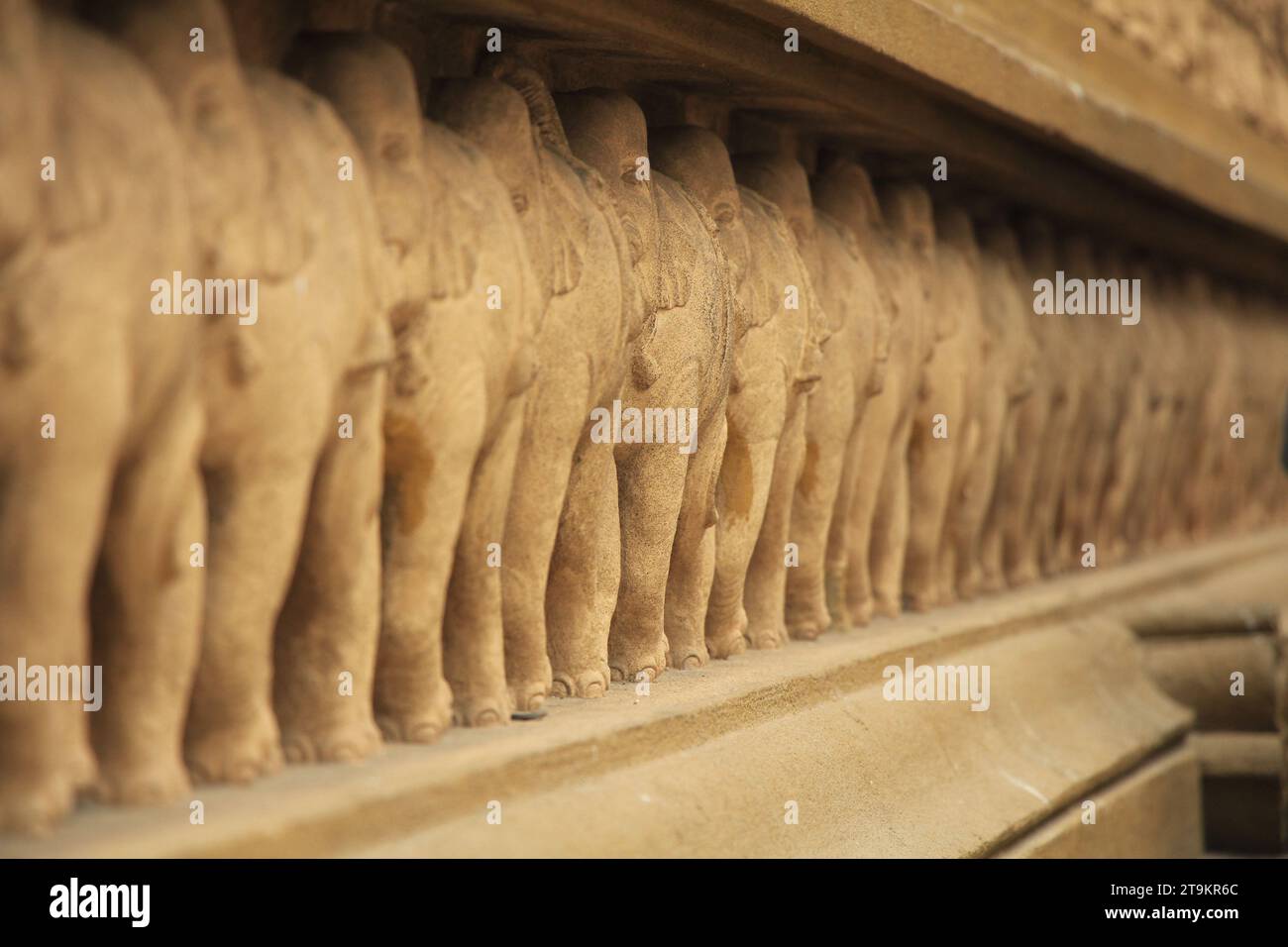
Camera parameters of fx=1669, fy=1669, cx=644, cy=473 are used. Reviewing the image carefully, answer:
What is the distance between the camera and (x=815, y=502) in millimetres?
5164

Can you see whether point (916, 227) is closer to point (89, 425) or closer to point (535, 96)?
point (535, 96)

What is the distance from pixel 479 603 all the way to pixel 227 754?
781mm

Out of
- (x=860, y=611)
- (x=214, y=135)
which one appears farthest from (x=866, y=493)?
(x=214, y=135)

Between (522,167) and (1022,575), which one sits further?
(1022,575)

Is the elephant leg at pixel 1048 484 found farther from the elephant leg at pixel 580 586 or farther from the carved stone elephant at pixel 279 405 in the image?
the carved stone elephant at pixel 279 405

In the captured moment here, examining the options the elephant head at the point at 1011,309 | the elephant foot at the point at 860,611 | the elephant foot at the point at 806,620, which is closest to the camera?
the elephant foot at the point at 806,620

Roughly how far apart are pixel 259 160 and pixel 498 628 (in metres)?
1.17

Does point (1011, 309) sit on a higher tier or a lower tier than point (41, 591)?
higher

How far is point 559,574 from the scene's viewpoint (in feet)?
13.0

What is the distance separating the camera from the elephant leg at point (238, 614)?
2861 mm

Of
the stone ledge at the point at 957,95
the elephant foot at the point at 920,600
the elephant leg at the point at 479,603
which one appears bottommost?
the elephant foot at the point at 920,600

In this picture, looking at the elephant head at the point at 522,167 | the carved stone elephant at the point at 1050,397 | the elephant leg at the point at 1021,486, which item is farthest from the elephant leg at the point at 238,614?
the carved stone elephant at the point at 1050,397

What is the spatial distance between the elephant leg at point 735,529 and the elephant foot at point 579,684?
770 mm

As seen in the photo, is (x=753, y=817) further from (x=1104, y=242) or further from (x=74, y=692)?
(x=1104, y=242)
